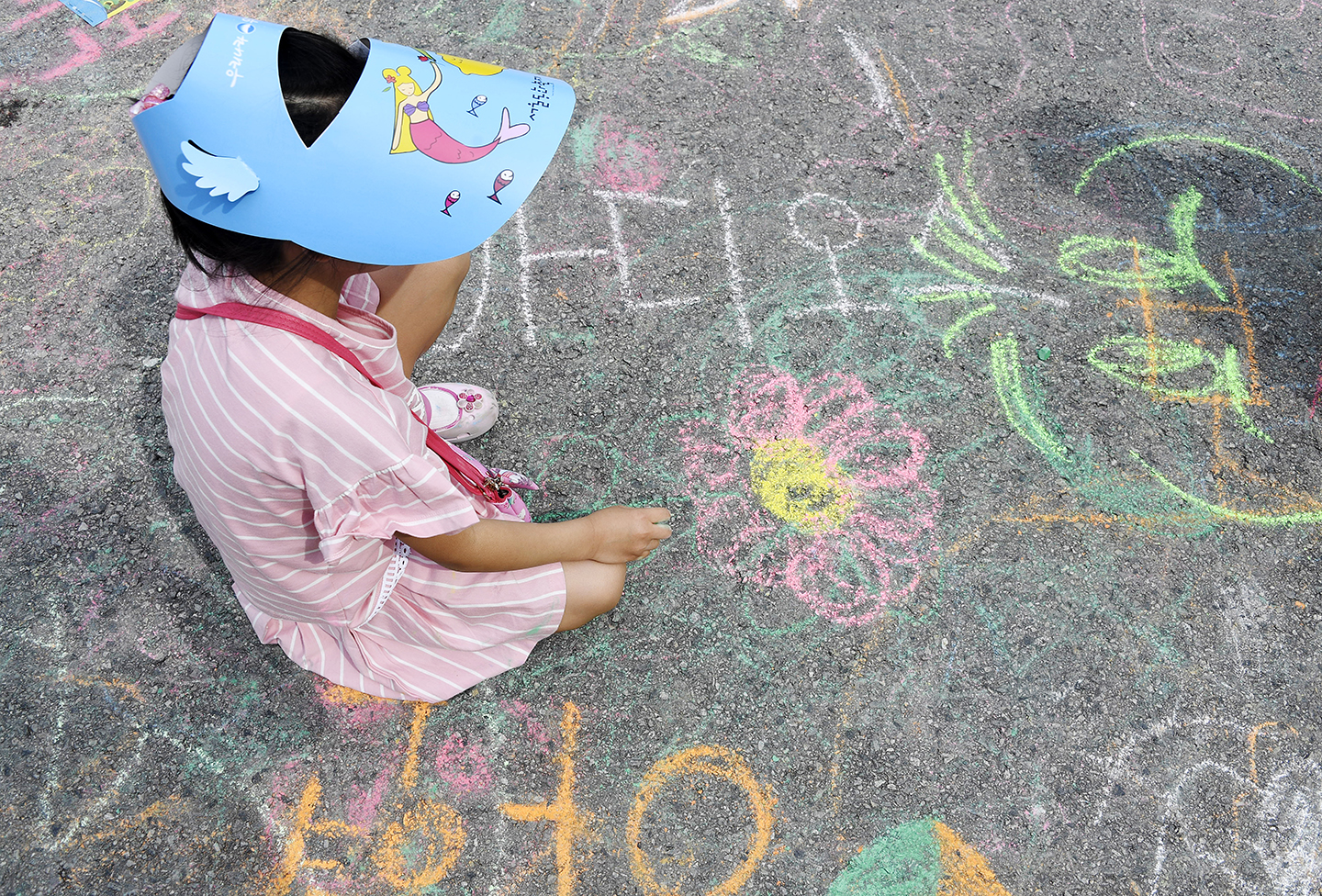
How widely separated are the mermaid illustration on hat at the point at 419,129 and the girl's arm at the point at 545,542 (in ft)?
1.94

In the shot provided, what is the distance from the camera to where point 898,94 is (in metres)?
2.95

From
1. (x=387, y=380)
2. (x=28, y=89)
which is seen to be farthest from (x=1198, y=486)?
(x=28, y=89)

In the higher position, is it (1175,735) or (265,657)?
(1175,735)

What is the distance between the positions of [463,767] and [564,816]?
9.4 inches

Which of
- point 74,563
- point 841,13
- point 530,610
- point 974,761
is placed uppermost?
point 841,13

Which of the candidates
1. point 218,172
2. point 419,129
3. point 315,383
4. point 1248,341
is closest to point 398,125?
point 419,129

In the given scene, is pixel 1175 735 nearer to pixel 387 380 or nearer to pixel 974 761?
pixel 974 761

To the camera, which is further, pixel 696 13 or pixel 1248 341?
pixel 696 13

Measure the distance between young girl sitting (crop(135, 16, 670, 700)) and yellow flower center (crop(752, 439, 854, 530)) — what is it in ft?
1.80

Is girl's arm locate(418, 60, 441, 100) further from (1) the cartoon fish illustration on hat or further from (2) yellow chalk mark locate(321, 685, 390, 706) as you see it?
(2) yellow chalk mark locate(321, 685, 390, 706)

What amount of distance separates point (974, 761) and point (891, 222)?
1.59 meters

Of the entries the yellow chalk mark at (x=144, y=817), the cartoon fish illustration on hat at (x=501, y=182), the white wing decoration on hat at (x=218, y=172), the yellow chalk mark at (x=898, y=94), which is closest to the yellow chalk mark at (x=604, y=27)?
the yellow chalk mark at (x=898, y=94)

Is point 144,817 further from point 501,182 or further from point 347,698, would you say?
point 501,182

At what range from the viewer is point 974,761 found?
1786 millimetres
